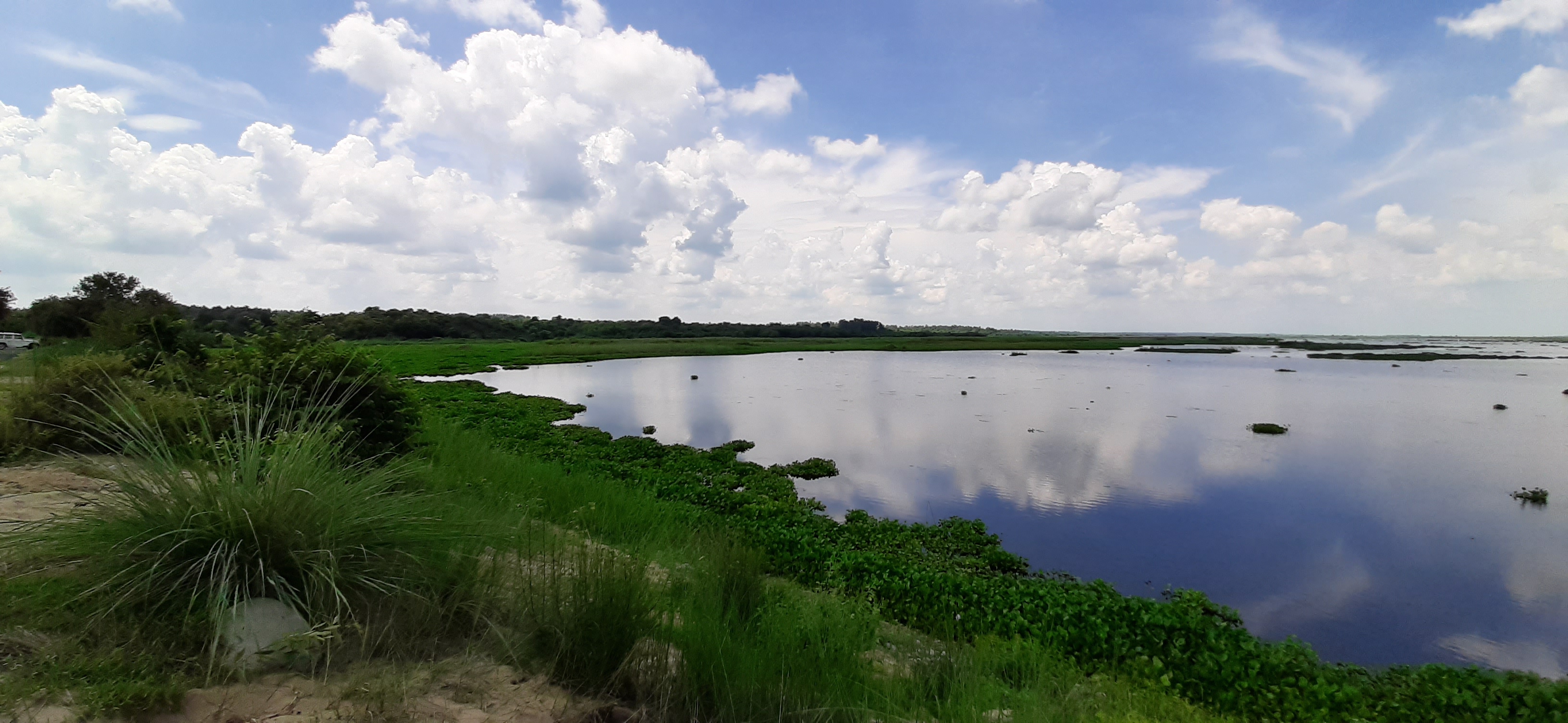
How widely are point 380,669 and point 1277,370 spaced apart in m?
62.0

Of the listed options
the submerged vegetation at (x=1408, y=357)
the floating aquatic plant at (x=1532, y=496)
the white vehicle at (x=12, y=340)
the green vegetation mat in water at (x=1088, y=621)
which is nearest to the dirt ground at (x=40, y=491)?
the green vegetation mat in water at (x=1088, y=621)

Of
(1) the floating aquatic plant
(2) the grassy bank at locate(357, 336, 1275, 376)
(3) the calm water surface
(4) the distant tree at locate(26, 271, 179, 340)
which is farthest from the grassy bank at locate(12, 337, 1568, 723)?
(2) the grassy bank at locate(357, 336, 1275, 376)

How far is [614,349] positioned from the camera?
73.9 metres

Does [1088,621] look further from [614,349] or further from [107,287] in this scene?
[614,349]

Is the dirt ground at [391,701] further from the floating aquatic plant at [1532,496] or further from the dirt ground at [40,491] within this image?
the floating aquatic plant at [1532,496]

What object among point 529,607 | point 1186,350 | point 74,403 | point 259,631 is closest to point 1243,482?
point 529,607

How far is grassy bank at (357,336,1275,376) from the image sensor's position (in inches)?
1945

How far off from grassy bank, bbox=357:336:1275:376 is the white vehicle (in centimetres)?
1439

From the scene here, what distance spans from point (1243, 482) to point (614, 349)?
66.9 m

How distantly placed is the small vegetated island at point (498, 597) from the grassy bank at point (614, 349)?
92.4 feet

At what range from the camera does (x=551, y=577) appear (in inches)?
167

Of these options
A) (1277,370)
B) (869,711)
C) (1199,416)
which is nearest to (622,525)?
(869,711)

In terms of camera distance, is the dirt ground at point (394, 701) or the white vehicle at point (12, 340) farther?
the white vehicle at point (12, 340)

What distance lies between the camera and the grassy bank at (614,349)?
4941 centimetres
